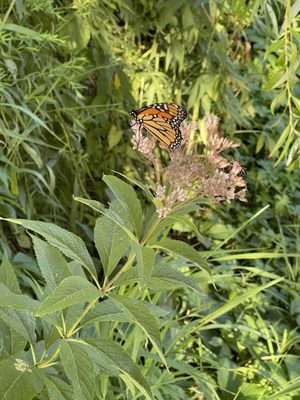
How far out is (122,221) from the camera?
2.58 ft

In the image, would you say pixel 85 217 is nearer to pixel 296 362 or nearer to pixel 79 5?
pixel 79 5

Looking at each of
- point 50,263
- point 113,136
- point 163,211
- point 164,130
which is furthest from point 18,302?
point 113,136

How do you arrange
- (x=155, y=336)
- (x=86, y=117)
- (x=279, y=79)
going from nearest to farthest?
(x=155, y=336), (x=279, y=79), (x=86, y=117)

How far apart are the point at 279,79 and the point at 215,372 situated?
1.20 meters

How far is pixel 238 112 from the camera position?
2.77 m

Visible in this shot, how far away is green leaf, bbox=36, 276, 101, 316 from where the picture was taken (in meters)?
0.72

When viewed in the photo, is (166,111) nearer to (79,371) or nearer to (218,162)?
(218,162)

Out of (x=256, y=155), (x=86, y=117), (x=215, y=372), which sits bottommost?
(x=215, y=372)

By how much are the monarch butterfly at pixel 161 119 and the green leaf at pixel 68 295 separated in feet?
0.76

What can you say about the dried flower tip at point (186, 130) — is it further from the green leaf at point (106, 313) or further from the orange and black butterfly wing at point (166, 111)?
the green leaf at point (106, 313)

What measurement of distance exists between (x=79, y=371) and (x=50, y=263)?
0.15m

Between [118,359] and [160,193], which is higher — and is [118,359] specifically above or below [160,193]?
below

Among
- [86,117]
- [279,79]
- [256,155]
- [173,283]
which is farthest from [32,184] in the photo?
[256,155]

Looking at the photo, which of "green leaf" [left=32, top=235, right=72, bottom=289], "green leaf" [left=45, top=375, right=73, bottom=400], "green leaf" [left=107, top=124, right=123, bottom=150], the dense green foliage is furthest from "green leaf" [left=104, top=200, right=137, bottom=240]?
"green leaf" [left=107, top=124, right=123, bottom=150]
